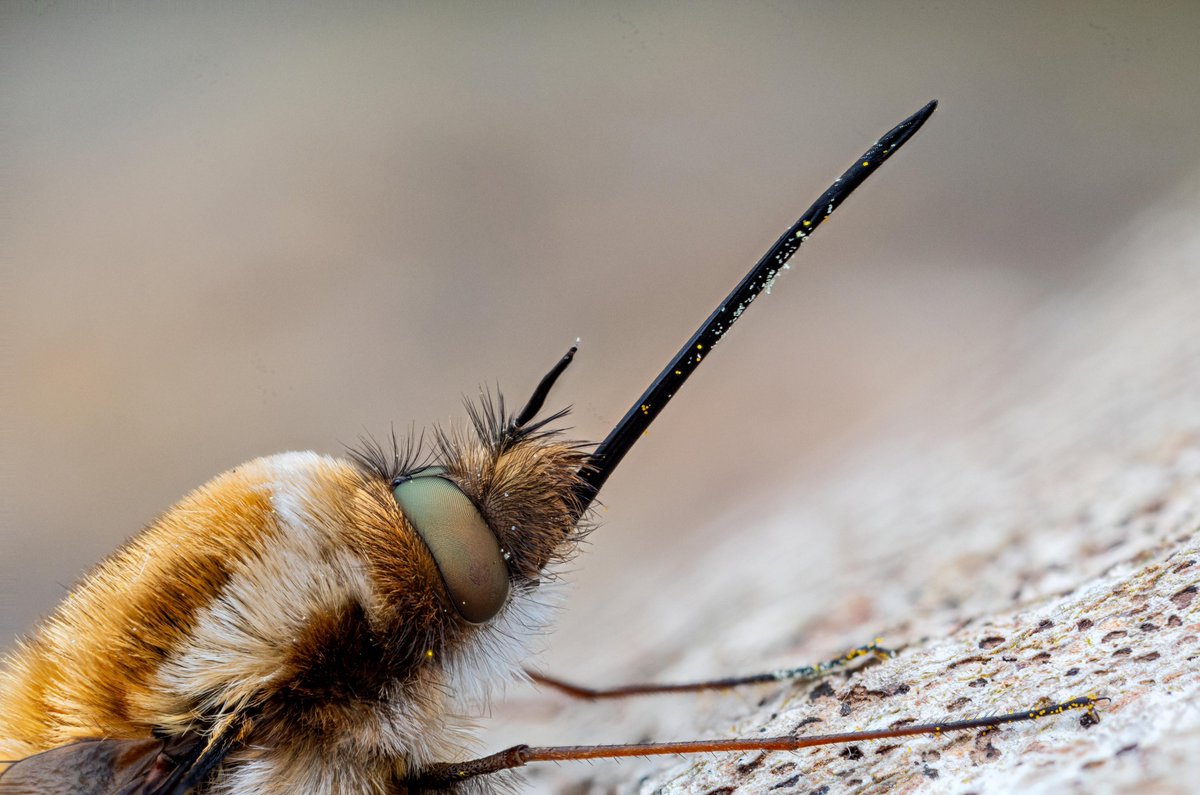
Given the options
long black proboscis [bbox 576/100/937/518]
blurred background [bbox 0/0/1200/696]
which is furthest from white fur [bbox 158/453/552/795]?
blurred background [bbox 0/0/1200/696]

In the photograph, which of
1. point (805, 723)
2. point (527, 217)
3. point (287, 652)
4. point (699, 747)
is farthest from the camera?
point (527, 217)

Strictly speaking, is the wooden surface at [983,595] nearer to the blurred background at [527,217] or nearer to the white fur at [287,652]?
the white fur at [287,652]

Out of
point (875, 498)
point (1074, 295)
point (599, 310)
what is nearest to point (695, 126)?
point (599, 310)

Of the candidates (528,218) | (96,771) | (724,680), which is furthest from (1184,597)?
(528,218)

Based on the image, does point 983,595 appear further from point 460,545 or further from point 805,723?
point 460,545

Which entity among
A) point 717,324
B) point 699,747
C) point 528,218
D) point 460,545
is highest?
point 528,218

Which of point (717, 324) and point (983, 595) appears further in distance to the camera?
A: point (983, 595)
